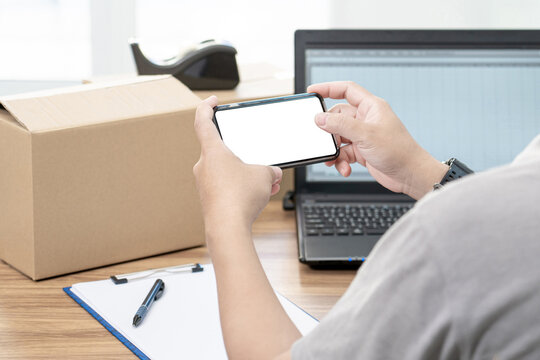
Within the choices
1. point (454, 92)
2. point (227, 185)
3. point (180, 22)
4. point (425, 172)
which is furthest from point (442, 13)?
point (227, 185)

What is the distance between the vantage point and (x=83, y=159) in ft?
2.91

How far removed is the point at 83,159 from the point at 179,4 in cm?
149

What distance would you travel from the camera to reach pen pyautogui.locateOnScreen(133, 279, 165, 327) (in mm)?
774

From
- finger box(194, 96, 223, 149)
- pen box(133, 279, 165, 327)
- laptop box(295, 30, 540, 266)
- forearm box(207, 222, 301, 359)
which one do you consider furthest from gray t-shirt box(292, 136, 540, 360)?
Answer: laptop box(295, 30, 540, 266)

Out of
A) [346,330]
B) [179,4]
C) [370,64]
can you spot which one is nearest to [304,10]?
[179,4]

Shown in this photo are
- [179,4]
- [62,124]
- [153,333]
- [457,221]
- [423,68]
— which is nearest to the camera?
[457,221]

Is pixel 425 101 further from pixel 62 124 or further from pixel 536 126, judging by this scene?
pixel 62 124

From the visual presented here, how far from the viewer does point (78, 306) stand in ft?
2.73

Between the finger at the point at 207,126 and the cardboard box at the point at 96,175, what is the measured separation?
0.55 feet

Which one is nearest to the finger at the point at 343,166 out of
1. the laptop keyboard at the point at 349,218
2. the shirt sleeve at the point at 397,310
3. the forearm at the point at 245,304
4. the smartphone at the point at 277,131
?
the smartphone at the point at 277,131

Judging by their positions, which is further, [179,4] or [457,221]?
[179,4]

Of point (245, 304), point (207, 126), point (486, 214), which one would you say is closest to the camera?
point (486, 214)

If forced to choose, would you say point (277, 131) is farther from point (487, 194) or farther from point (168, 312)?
point (487, 194)

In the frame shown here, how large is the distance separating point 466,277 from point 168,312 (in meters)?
0.51
